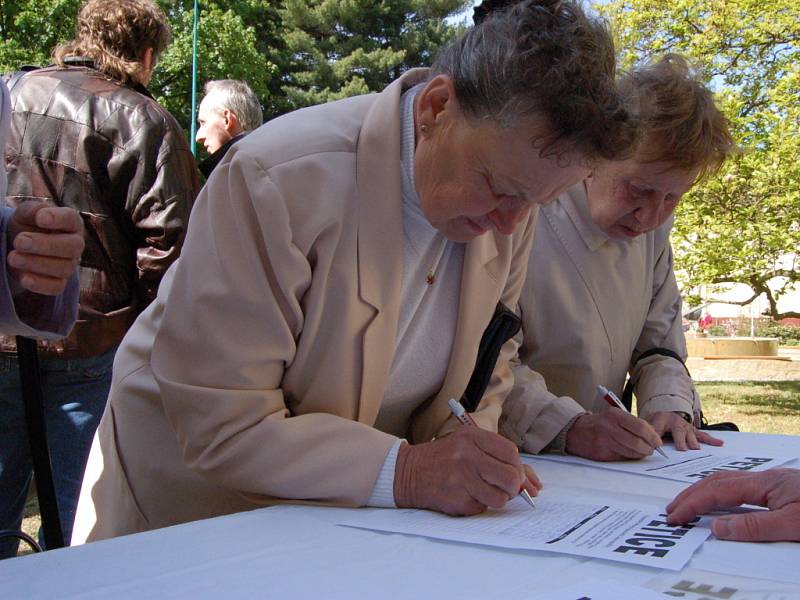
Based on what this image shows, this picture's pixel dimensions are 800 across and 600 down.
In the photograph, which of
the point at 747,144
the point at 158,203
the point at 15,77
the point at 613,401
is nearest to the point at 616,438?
the point at 613,401

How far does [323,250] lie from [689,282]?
26.7ft

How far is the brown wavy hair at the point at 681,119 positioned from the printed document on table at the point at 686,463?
788 mm

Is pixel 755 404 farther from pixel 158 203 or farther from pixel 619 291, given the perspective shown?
pixel 158 203

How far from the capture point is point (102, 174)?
3.04 meters

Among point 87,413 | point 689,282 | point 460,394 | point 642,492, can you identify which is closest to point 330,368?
point 460,394

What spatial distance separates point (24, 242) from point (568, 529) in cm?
108

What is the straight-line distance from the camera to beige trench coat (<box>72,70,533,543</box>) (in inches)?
61.4

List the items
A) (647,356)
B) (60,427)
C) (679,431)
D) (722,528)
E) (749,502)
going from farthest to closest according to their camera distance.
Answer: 1. (60,427)
2. (647,356)
3. (679,431)
4. (749,502)
5. (722,528)

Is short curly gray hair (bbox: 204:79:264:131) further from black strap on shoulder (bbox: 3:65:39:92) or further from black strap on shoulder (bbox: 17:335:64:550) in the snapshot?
black strap on shoulder (bbox: 17:335:64:550)

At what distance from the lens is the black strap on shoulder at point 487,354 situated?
75.4 inches

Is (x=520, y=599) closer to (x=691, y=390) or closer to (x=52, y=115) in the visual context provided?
(x=691, y=390)

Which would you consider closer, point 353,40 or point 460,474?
point 460,474

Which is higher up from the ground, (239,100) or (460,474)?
(239,100)

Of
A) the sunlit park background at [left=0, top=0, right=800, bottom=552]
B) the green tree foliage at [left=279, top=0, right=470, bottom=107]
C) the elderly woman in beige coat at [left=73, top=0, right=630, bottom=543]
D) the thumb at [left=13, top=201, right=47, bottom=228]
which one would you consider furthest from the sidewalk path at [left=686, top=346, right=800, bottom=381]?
the green tree foliage at [left=279, top=0, right=470, bottom=107]
